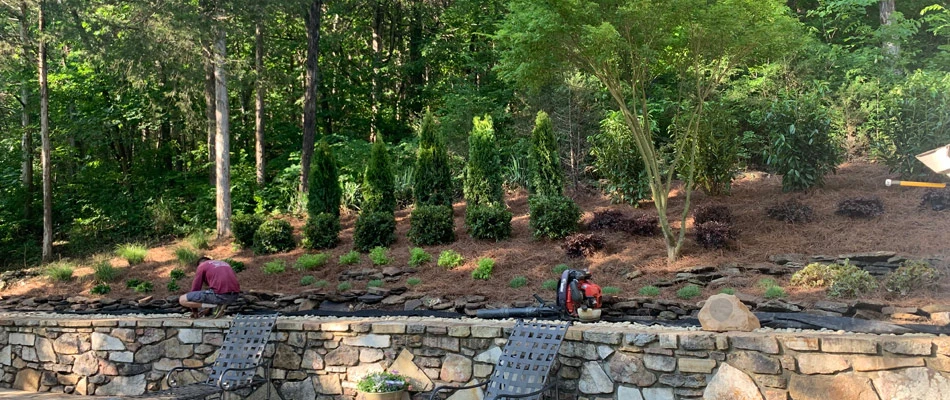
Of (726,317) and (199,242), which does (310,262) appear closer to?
(199,242)

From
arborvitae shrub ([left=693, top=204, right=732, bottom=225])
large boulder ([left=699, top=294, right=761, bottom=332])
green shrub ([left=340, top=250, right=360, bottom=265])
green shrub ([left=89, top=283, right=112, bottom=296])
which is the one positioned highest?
arborvitae shrub ([left=693, top=204, right=732, bottom=225])

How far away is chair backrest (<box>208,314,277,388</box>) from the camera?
17.2 ft

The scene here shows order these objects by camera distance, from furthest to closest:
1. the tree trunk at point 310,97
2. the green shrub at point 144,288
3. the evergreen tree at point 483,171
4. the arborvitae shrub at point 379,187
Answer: the tree trunk at point 310,97 → the arborvitae shrub at point 379,187 → the evergreen tree at point 483,171 → the green shrub at point 144,288

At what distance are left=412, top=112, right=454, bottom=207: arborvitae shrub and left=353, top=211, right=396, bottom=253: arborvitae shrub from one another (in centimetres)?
98

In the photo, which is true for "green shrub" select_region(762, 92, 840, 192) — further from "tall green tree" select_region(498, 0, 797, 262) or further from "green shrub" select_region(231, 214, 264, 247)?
"green shrub" select_region(231, 214, 264, 247)

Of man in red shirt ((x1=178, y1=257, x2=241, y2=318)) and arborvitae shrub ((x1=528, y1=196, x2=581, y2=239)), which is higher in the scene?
arborvitae shrub ((x1=528, y1=196, x2=581, y2=239))

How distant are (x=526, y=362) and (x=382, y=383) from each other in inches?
A: 44.3

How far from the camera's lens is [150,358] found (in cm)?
601

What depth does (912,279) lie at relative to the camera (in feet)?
19.2

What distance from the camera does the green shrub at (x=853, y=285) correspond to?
5934 millimetres

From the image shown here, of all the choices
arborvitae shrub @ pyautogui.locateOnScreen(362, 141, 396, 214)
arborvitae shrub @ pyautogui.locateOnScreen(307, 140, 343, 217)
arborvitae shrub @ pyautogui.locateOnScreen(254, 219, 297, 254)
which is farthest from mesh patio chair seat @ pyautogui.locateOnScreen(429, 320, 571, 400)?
arborvitae shrub @ pyautogui.locateOnScreen(307, 140, 343, 217)

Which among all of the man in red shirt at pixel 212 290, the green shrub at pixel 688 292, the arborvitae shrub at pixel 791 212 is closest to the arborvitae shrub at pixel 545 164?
the arborvitae shrub at pixel 791 212

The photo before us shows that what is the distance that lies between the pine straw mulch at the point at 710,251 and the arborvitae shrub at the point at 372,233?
0.21 metres

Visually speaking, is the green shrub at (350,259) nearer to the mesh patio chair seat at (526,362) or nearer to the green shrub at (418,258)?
the green shrub at (418,258)
